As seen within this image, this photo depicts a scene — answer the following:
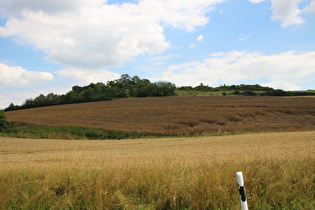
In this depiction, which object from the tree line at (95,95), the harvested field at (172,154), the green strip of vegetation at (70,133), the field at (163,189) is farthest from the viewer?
the tree line at (95,95)

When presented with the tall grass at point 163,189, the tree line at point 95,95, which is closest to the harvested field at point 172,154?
the tall grass at point 163,189

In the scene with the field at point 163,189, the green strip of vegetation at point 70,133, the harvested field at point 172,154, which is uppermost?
the field at point 163,189

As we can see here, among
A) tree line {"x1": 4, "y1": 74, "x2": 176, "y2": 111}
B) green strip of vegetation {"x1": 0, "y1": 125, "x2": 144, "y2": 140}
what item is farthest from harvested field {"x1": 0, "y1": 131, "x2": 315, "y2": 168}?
tree line {"x1": 4, "y1": 74, "x2": 176, "y2": 111}

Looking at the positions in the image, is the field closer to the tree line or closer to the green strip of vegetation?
the green strip of vegetation

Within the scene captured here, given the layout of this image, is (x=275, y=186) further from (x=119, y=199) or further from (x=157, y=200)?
(x=119, y=199)

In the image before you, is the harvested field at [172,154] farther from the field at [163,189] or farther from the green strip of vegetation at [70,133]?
the green strip of vegetation at [70,133]

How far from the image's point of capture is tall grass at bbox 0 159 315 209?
4691 millimetres

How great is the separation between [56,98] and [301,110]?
78797 mm

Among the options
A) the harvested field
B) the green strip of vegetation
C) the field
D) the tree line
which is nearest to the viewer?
the field

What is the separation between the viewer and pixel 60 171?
601 centimetres

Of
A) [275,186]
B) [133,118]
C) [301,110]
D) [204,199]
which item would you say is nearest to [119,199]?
[204,199]

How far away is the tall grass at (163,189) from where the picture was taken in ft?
15.4

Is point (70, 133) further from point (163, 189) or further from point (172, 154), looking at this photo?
point (163, 189)

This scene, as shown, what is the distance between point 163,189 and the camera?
4.97 meters
